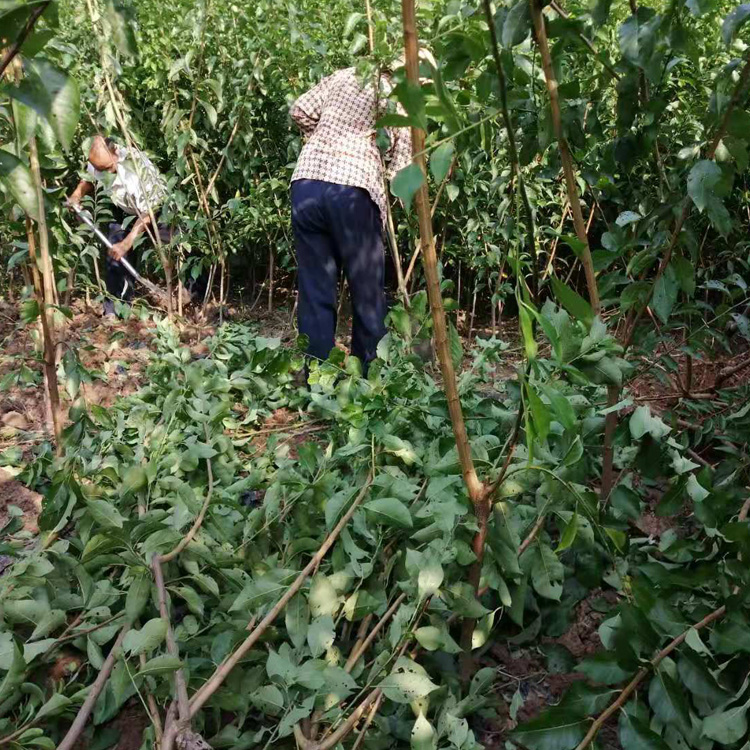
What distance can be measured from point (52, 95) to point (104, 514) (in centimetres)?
73

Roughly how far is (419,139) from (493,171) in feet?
9.63

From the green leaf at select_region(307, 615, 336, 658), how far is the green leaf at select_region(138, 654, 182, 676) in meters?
0.20

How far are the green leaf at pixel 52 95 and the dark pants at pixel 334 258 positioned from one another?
2.36 meters

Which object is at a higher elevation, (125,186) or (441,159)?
(441,159)

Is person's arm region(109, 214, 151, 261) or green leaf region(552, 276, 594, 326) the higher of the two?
green leaf region(552, 276, 594, 326)

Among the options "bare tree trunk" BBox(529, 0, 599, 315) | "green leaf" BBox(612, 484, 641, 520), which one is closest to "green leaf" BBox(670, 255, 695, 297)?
"bare tree trunk" BBox(529, 0, 599, 315)

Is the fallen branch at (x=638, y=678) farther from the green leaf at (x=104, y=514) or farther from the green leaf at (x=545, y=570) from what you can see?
the green leaf at (x=104, y=514)

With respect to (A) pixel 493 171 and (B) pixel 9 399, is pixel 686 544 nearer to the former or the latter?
(A) pixel 493 171

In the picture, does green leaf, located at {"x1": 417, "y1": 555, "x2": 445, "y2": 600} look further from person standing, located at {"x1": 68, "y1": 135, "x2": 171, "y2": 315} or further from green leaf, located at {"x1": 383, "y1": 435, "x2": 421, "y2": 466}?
person standing, located at {"x1": 68, "y1": 135, "x2": 171, "y2": 315}

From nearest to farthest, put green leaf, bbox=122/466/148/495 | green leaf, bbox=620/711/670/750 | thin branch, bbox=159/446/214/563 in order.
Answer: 1. green leaf, bbox=620/711/670/750
2. thin branch, bbox=159/446/214/563
3. green leaf, bbox=122/466/148/495

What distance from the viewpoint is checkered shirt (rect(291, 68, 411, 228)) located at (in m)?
3.17

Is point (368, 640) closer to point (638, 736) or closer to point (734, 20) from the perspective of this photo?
point (638, 736)

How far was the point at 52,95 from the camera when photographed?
0.84 metres

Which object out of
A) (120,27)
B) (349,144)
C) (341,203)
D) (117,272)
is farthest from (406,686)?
(117,272)
